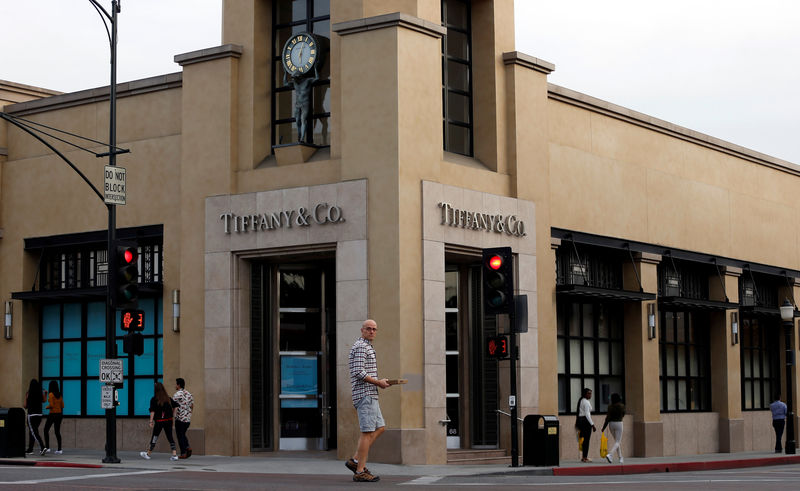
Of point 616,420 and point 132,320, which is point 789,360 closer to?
point 616,420

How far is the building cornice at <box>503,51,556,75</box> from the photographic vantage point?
27.1 metres

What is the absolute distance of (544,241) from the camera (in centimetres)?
2748

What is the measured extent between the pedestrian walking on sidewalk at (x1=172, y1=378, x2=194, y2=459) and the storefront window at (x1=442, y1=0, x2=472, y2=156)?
758 centimetres

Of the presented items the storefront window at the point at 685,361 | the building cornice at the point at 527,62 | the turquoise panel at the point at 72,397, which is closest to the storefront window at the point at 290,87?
the building cornice at the point at 527,62

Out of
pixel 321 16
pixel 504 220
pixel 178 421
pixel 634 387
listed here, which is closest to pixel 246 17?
pixel 321 16

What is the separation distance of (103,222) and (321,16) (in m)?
7.27

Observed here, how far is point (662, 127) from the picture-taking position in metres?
32.5

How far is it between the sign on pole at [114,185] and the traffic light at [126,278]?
99 centimetres

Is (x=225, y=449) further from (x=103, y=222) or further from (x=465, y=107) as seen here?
(x=465, y=107)

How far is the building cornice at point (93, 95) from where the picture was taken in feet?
92.1

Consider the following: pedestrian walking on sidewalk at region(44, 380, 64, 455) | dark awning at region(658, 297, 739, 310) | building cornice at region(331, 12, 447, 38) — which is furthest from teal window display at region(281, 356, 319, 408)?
dark awning at region(658, 297, 739, 310)

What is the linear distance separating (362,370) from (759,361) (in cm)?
2208

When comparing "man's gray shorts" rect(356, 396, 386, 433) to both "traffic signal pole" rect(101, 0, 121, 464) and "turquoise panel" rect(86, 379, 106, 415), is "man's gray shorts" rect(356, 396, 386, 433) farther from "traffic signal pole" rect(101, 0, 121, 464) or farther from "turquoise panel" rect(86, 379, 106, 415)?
"turquoise panel" rect(86, 379, 106, 415)

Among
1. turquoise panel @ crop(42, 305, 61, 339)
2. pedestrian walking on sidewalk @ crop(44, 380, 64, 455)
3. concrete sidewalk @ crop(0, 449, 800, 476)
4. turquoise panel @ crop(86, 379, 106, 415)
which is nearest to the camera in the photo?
concrete sidewalk @ crop(0, 449, 800, 476)
